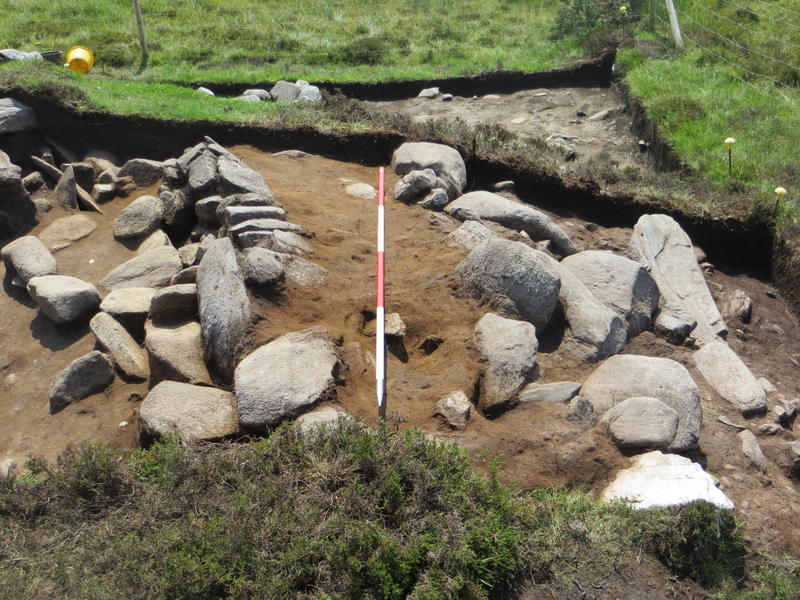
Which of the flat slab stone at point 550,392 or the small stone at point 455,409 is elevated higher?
the small stone at point 455,409

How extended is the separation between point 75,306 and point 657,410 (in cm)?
465

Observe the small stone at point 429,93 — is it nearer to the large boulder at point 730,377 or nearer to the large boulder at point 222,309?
the large boulder at point 730,377

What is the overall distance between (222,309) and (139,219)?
2650 millimetres

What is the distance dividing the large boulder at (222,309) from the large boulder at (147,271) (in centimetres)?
113

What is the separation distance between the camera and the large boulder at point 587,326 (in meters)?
6.55

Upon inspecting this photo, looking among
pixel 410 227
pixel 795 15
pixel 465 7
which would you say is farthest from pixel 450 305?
pixel 465 7

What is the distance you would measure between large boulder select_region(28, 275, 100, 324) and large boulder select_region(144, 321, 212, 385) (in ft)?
3.40

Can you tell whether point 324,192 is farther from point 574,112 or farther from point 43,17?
point 43,17

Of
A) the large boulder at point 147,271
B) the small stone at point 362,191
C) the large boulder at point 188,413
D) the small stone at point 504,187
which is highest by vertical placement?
the large boulder at point 188,413

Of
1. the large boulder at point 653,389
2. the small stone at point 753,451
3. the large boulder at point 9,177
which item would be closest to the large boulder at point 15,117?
the large boulder at point 9,177

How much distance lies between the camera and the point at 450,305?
6605mm

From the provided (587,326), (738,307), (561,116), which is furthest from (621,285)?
(561,116)

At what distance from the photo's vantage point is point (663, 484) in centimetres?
502

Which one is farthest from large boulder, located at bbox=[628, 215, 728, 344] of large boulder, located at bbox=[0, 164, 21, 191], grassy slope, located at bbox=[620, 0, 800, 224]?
large boulder, located at bbox=[0, 164, 21, 191]
